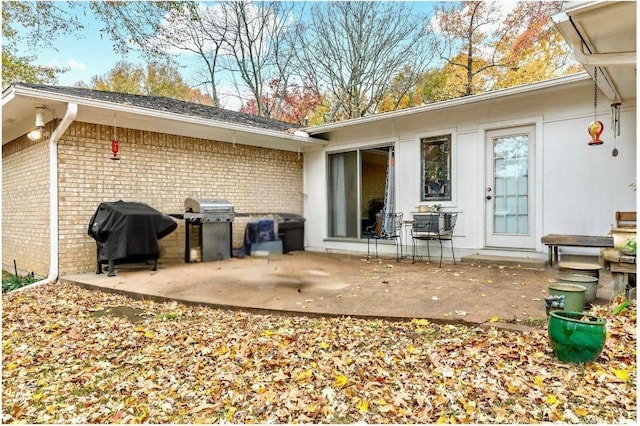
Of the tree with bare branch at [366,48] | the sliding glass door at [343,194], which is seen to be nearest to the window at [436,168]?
the sliding glass door at [343,194]

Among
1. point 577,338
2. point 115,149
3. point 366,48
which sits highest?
point 366,48

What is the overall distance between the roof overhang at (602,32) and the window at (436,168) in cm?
284

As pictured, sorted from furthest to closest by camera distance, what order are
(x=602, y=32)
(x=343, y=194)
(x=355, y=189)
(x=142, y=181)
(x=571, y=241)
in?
(x=343, y=194)
(x=355, y=189)
(x=142, y=181)
(x=571, y=241)
(x=602, y=32)

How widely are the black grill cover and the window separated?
4.57 meters

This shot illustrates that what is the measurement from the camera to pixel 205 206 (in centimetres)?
661

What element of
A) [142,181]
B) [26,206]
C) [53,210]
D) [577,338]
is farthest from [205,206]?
[577,338]

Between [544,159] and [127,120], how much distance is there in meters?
6.43

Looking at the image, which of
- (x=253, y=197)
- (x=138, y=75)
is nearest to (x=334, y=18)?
(x=138, y=75)

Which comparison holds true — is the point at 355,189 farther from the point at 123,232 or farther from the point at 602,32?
the point at 602,32

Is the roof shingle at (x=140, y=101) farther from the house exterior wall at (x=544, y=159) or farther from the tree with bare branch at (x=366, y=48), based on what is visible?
the tree with bare branch at (x=366, y=48)

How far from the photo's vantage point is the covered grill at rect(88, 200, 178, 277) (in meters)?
5.45

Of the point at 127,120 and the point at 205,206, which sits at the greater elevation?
the point at 127,120

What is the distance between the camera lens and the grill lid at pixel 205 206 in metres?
6.58

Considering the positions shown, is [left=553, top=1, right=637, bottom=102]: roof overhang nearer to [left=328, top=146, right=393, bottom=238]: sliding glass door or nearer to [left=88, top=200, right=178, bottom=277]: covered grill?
[left=328, top=146, right=393, bottom=238]: sliding glass door
